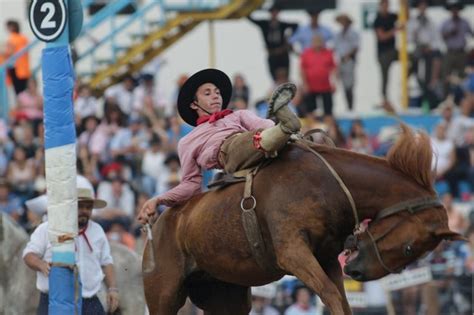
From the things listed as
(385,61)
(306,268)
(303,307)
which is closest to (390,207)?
(306,268)

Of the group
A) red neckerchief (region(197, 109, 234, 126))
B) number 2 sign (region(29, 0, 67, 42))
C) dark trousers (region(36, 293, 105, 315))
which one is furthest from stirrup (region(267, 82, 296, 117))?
dark trousers (region(36, 293, 105, 315))

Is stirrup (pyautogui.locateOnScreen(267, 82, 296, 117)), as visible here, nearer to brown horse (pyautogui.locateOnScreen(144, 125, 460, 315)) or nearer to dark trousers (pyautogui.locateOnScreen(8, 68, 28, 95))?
brown horse (pyautogui.locateOnScreen(144, 125, 460, 315))

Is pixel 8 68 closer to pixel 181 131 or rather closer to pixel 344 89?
pixel 181 131

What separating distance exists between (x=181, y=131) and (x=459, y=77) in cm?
434

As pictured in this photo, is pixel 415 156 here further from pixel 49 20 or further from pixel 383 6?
pixel 383 6

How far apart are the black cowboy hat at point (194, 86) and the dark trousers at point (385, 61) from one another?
1198cm

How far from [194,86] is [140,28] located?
43.1 feet

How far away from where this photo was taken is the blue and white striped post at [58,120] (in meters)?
9.62

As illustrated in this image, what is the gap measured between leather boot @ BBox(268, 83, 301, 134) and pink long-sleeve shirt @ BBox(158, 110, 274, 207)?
753mm

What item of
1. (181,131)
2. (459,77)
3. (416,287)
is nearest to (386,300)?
(416,287)

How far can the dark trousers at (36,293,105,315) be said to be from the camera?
10.9 meters

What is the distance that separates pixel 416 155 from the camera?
29.3ft

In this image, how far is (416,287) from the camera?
15.9 metres

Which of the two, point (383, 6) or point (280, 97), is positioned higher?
point (280, 97)
